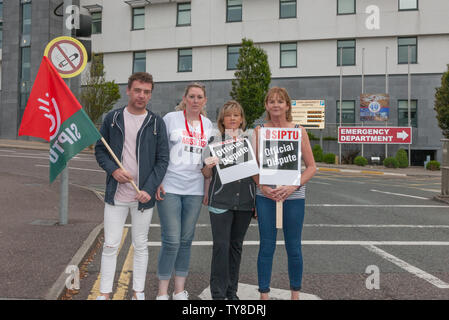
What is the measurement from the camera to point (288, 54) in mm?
32219

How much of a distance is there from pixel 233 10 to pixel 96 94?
1370 cm

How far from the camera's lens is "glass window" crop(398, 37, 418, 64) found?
30.1 meters

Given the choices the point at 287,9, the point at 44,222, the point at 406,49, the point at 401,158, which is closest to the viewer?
the point at 44,222

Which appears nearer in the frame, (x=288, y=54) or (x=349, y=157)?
(x=349, y=157)

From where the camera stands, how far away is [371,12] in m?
30.3

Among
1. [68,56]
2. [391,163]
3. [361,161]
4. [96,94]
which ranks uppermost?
[96,94]

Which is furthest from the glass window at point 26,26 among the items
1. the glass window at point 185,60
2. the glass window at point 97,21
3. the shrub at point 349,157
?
the shrub at point 349,157

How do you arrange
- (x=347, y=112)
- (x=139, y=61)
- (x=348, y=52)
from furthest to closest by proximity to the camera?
(x=139, y=61)
(x=347, y=112)
(x=348, y=52)

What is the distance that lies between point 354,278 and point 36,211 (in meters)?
6.63

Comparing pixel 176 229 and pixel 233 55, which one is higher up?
pixel 233 55

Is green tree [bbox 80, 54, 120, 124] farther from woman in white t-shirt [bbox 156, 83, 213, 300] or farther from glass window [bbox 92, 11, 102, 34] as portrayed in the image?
woman in white t-shirt [bbox 156, 83, 213, 300]

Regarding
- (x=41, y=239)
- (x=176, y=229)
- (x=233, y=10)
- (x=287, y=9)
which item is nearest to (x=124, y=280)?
(x=176, y=229)

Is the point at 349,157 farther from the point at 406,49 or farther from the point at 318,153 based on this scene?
the point at 406,49

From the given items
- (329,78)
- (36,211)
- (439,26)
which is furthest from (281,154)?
(439,26)
